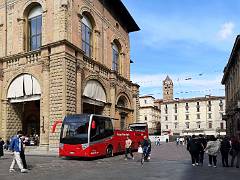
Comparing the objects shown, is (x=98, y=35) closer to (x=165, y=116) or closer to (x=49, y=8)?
(x=49, y=8)

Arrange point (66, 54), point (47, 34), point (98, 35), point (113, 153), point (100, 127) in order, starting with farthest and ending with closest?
point (98, 35)
point (47, 34)
point (66, 54)
point (113, 153)
point (100, 127)

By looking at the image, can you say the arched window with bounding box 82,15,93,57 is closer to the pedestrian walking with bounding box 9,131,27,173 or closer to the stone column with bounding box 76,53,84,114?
the stone column with bounding box 76,53,84,114

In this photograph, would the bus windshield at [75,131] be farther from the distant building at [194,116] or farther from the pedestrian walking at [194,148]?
the distant building at [194,116]

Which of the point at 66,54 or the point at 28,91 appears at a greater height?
the point at 66,54

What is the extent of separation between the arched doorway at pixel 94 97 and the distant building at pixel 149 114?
72.8 metres

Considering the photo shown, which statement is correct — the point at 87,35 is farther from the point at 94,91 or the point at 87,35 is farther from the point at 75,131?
the point at 75,131

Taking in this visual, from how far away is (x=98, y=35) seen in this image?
34250 millimetres

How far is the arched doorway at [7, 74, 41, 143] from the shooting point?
29.1 metres

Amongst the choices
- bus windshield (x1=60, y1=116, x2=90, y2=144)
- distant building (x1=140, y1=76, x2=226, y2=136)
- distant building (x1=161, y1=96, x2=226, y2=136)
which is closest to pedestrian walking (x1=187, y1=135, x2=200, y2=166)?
bus windshield (x1=60, y1=116, x2=90, y2=144)

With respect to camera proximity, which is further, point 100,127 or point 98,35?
point 98,35

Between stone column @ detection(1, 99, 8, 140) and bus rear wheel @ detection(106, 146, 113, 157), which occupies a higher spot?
stone column @ detection(1, 99, 8, 140)

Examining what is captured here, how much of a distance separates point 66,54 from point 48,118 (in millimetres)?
5131

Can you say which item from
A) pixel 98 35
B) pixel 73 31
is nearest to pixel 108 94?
pixel 98 35

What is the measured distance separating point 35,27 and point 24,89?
18.6 ft
